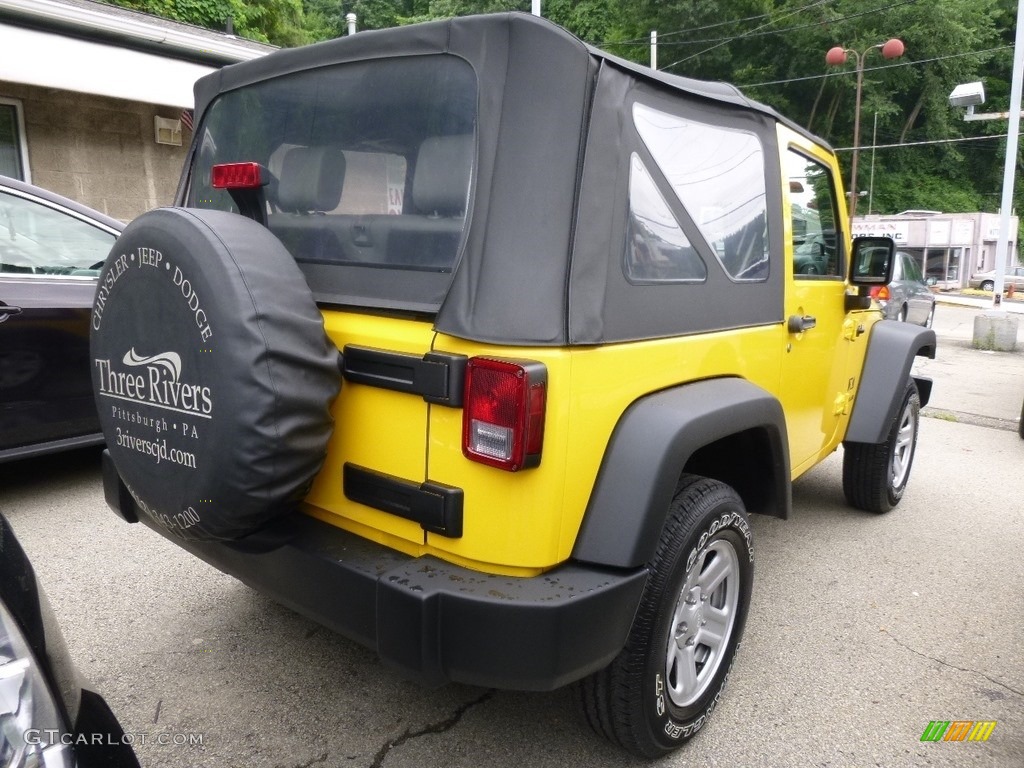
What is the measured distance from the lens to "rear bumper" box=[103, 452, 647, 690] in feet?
6.05

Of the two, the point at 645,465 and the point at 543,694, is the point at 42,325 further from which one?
the point at 645,465

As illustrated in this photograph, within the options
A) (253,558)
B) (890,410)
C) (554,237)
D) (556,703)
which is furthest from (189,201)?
(890,410)

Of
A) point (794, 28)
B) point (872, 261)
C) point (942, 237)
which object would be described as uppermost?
point (794, 28)

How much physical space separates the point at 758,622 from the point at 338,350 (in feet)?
6.88

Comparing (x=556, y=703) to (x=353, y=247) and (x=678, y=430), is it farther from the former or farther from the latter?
(x=353, y=247)

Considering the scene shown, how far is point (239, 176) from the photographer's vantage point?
236 centimetres

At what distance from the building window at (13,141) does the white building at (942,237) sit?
30797 millimetres

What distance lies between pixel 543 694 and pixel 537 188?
1689 millimetres

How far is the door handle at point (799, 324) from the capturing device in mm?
3020

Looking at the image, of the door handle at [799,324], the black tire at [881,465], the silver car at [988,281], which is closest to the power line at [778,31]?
the silver car at [988,281]

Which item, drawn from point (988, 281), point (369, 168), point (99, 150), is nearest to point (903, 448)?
point (369, 168)

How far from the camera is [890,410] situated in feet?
12.8

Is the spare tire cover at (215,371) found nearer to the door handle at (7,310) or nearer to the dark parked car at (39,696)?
the dark parked car at (39,696)

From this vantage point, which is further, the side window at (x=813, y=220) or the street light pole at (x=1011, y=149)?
the street light pole at (x=1011, y=149)
